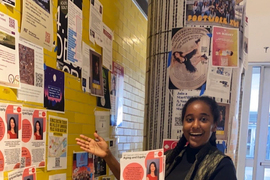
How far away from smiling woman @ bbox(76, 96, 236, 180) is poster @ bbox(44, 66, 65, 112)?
0.61 meters

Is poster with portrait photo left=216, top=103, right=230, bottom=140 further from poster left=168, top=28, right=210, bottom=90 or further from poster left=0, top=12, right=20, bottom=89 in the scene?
poster left=0, top=12, right=20, bottom=89

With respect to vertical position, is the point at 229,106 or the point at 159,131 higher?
the point at 229,106

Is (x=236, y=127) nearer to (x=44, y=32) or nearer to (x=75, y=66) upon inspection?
(x=75, y=66)

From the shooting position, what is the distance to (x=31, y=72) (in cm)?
128

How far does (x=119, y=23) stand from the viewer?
2.52 metres

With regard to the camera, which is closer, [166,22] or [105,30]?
[166,22]

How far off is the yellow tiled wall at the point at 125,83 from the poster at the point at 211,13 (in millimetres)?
708

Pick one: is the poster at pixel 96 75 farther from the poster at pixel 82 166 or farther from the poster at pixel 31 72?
the poster at pixel 31 72

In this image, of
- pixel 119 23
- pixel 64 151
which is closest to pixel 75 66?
pixel 64 151

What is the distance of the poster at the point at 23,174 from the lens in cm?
115

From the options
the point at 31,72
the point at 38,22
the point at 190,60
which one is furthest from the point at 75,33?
the point at 190,60

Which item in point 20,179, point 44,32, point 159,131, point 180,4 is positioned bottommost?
point 20,179

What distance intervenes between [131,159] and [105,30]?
1.18 m

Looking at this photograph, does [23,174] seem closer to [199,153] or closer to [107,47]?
[199,153]
